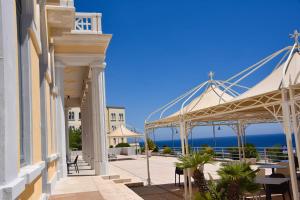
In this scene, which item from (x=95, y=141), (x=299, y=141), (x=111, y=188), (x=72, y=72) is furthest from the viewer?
(x=72, y=72)

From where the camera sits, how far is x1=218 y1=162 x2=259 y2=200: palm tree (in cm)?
634

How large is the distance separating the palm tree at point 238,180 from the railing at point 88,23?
8434 mm

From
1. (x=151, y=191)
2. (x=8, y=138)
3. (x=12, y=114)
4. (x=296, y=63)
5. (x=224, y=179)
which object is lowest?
(x=151, y=191)

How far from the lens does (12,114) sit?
115 inches

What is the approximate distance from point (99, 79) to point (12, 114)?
398 inches

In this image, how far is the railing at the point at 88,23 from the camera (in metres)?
13.1

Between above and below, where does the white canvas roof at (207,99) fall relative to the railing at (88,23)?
below

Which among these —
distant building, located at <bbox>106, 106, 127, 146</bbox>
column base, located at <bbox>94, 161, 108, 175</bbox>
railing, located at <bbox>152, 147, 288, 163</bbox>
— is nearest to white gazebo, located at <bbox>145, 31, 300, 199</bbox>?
column base, located at <bbox>94, 161, 108, 175</bbox>

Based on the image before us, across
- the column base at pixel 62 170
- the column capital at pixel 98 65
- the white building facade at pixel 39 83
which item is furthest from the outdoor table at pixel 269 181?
the column capital at pixel 98 65

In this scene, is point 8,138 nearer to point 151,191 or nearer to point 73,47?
point 151,191

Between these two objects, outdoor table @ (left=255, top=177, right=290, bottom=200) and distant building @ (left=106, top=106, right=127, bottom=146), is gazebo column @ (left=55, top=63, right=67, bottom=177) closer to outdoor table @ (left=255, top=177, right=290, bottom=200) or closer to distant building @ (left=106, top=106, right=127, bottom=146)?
outdoor table @ (left=255, top=177, right=290, bottom=200)

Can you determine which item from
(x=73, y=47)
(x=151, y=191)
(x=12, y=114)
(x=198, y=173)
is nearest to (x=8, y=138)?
(x=12, y=114)

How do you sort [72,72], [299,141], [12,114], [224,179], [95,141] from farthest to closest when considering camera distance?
[72,72]
[95,141]
[224,179]
[299,141]
[12,114]

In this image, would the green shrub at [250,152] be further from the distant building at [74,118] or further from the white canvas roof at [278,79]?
the distant building at [74,118]
